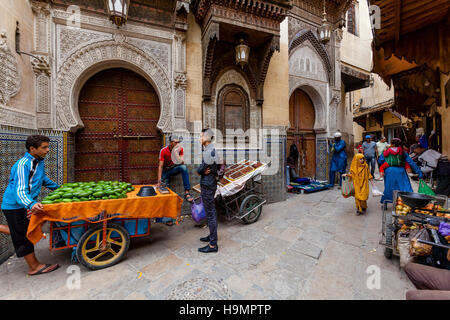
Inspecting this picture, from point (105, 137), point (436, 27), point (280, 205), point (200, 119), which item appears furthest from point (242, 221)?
point (436, 27)

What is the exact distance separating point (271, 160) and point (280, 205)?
1377mm

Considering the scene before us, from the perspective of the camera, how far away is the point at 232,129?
576cm

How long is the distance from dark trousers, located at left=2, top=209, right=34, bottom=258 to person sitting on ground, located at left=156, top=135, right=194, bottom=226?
87.2 inches

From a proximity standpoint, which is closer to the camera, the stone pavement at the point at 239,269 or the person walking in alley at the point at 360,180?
the stone pavement at the point at 239,269

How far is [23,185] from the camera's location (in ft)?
8.10

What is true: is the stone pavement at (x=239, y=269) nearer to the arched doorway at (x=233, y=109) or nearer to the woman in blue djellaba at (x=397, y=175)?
the woman in blue djellaba at (x=397, y=175)

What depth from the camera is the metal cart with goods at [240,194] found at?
A: 409cm

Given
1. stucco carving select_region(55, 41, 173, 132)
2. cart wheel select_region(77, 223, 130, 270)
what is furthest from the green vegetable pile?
stucco carving select_region(55, 41, 173, 132)

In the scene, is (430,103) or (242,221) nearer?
(242,221)

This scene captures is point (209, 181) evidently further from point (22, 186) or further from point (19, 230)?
point (19, 230)

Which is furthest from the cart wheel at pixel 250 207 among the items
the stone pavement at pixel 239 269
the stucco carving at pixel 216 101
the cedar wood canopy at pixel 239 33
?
the cedar wood canopy at pixel 239 33

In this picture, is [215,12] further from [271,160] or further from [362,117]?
[362,117]

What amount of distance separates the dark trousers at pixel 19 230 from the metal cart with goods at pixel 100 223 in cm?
32

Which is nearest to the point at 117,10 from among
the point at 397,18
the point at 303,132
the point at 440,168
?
the point at 397,18
